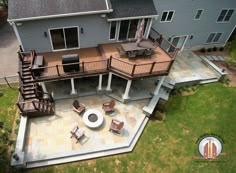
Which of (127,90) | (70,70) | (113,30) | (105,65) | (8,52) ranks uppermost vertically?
(113,30)

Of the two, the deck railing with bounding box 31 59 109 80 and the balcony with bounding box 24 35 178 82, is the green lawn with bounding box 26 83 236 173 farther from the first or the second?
the deck railing with bounding box 31 59 109 80

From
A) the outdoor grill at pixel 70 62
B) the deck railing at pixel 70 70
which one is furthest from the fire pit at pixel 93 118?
the outdoor grill at pixel 70 62

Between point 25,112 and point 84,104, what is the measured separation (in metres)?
3.99

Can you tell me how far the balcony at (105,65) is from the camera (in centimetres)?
1165

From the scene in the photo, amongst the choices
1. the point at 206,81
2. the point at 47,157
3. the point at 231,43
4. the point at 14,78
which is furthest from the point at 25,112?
the point at 231,43

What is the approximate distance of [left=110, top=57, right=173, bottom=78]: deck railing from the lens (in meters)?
12.1

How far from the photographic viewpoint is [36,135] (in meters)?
11.4

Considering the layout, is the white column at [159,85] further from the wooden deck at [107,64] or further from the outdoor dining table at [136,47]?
the outdoor dining table at [136,47]

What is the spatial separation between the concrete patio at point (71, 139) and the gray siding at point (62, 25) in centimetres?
440

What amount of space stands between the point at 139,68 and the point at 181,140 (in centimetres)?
596

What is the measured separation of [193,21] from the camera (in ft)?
54.7

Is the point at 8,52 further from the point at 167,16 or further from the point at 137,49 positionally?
the point at 167,16

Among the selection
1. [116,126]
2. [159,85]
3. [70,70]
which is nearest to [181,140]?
[159,85]

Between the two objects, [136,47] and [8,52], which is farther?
[8,52]
